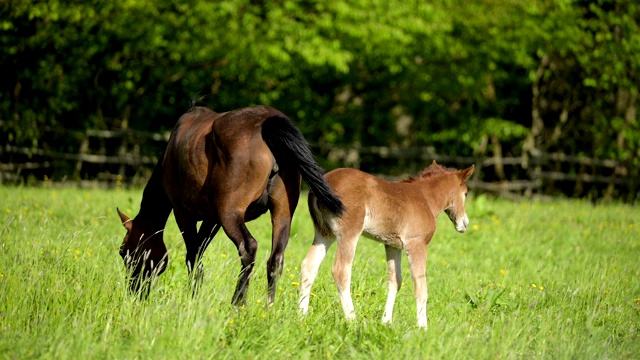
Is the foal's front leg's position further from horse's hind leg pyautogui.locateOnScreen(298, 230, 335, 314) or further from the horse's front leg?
the horse's front leg

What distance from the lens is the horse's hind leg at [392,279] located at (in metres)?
6.21

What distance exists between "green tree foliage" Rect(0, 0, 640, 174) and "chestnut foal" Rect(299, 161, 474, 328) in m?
9.47

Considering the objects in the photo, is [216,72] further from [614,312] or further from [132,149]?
[614,312]

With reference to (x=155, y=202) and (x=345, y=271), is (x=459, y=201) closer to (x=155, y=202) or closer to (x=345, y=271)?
(x=345, y=271)

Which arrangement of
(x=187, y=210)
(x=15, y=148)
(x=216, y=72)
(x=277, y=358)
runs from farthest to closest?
(x=216, y=72) → (x=15, y=148) → (x=187, y=210) → (x=277, y=358)

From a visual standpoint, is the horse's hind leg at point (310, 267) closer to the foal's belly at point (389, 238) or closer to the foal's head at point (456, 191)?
the foal's belly at point (389, 238)

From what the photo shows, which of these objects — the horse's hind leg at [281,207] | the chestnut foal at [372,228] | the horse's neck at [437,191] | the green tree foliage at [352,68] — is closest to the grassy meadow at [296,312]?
the chestnut foal at [372,228]

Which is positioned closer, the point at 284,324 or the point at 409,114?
the point at 284,324

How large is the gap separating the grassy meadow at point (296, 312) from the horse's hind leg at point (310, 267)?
0.09m

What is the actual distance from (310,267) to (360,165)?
17.4m

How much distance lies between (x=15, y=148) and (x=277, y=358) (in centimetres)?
1381

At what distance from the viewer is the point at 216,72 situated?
20.4m

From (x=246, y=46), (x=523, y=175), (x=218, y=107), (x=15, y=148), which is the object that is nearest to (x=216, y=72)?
(x=218, y=107)

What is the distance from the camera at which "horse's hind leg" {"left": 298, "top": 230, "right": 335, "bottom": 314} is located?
607 cm
